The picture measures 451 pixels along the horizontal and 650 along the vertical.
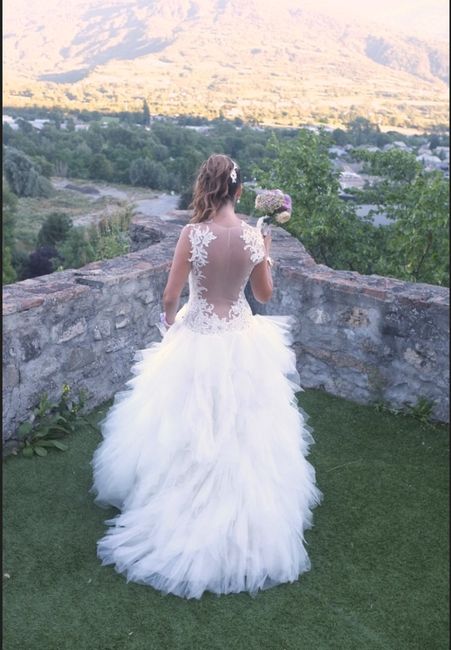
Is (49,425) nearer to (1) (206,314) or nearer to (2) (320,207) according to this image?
(1) (206,314)

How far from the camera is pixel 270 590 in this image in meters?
3.23

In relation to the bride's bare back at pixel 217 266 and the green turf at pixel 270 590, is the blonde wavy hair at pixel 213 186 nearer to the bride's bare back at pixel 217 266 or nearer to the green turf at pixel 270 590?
the bride's bare back at pixel 217 266

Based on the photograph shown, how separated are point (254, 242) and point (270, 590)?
188 cm

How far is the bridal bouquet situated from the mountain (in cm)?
3171

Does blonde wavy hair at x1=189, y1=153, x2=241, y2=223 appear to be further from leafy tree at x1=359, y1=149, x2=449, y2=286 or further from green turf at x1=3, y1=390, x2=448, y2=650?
leafy tree at x1=359, y1=149, x2=449, y2=286

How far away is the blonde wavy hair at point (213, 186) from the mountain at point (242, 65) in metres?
32.0

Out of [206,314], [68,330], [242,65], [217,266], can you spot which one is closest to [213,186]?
[217,266]

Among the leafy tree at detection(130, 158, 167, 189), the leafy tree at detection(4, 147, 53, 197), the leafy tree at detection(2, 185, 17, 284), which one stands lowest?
the leafy tree at detection(2, 185, 17, 284)

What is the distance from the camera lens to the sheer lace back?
3066mm

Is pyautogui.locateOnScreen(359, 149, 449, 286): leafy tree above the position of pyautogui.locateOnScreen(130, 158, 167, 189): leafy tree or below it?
above

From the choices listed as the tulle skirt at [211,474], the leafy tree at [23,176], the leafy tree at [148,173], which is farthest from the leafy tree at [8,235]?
the tulle skirt at [211,474]

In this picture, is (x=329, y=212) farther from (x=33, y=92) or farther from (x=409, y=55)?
(x=33, y=92)

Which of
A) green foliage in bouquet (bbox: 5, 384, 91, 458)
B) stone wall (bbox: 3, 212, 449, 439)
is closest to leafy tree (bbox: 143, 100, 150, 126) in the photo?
stone wall (bbox: 3, 212, 449, 439)

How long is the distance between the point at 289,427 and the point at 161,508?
885 mm
